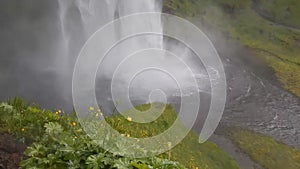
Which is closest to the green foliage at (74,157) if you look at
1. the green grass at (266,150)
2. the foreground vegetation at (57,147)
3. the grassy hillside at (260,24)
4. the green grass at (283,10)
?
the foreground vegetation at (57,147)

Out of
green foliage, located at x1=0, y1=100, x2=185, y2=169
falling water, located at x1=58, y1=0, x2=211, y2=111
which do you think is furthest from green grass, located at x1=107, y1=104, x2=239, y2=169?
green foliage, located at x1=0, y1=100, x2=185, y2=169

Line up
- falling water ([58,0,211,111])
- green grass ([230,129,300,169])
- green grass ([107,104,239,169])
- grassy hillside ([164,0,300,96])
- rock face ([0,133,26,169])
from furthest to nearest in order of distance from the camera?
1. grassy hillside ([164,0,300,96])
2. falling water ([58,0,211,111])
3. green grass ([230,129,300,169])
4. green grass ([107,104,239,169])
5. rock face ([0,133,26,169])

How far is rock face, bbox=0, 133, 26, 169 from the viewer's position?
9133mm

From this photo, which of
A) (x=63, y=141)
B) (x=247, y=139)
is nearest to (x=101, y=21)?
(x=247, y=139)

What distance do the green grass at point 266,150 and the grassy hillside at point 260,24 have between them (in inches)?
1301

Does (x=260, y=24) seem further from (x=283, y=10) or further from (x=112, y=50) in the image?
(x=112, y=50)

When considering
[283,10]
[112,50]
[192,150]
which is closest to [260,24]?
[283,10]

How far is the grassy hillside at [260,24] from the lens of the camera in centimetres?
8817

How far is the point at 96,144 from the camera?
8.12 metres

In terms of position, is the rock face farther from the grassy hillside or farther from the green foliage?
the grassy hillside

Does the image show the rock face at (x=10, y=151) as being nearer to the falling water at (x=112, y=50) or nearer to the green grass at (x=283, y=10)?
the falling water at (x=112, y=50)

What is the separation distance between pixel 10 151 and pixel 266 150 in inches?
1472

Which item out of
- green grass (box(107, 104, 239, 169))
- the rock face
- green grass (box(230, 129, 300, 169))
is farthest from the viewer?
green grass (box(230, 129, 300, 169))

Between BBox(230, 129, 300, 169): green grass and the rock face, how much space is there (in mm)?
33003
